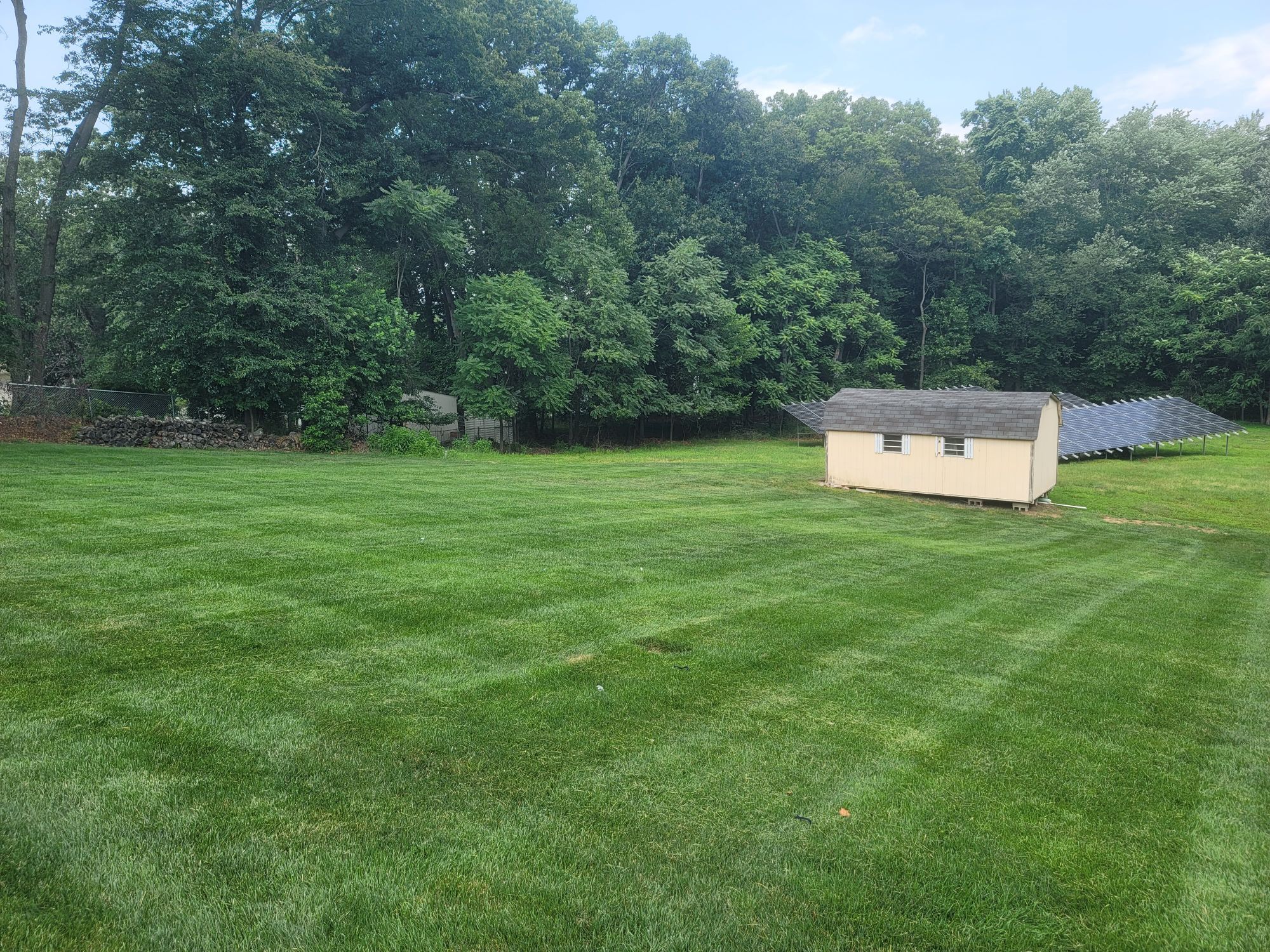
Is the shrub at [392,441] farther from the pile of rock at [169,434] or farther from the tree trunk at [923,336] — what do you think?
the tree trunk at [923,336]

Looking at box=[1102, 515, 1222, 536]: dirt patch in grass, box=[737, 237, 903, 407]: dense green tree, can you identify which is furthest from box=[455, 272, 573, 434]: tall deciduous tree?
box=[1102, 515, 1222, 536]: dirt patch in grass

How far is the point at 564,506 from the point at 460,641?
8.18 m

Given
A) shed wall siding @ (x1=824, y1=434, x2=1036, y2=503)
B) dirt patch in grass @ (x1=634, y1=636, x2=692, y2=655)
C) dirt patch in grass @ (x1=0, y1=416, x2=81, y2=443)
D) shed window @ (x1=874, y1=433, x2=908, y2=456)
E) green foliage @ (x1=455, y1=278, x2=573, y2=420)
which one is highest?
green foliage @ (x1=455, y1=278, x2=573, y2=420)

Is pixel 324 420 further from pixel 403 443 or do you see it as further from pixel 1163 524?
pixel 1163 524

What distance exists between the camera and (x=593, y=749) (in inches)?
187

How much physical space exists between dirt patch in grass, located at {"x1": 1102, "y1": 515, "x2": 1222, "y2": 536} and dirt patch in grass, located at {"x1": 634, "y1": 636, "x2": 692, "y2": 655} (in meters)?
16.7

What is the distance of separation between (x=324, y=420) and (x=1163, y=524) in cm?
2477

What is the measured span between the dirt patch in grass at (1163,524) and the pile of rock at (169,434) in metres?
24.5

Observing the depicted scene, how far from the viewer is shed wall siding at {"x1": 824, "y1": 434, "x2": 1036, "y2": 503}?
20016 millimetres

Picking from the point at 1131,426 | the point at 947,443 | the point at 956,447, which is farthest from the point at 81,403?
the point at 1131,426

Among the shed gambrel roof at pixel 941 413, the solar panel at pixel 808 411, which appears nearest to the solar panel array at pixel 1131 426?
the solar panel at pixel 808 411

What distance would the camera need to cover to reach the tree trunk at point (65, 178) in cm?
2395

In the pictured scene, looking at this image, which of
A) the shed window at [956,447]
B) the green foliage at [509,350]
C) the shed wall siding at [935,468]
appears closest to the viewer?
the shed wall siding at [935,468]

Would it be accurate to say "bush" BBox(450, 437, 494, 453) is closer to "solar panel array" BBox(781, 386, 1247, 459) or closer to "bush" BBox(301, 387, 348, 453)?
"bush" BBox(301, 387, 348, 453)
